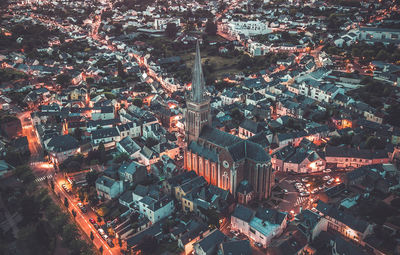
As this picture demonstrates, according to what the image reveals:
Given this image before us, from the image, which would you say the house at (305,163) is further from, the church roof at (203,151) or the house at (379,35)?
the house at (379,35)

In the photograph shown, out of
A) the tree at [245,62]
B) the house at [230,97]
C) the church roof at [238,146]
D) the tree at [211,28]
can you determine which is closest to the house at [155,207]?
the church roof at [238,146]

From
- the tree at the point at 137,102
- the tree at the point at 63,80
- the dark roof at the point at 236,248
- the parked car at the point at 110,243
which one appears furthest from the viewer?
the tree at the point at 63,80

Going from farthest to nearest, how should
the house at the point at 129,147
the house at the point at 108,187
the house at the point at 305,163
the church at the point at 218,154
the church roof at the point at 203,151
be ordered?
the house at the point at 129,147
the house at the point at 305,163
the house at the point at 108,187
the church roof at the point at 203,151
the church at the point at 218,154

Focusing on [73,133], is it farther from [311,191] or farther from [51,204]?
[311,191]

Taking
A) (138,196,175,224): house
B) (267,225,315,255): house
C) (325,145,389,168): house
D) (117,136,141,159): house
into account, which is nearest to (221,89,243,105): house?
(117,136,141,159): house

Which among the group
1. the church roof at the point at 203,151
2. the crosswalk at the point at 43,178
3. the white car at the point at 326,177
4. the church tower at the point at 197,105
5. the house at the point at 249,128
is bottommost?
the crosswalk at the point at 43,178

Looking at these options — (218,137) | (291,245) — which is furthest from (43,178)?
(291,245)
